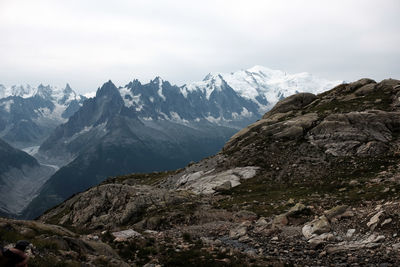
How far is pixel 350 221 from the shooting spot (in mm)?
23156

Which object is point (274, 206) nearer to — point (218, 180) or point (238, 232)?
point (238, 232)

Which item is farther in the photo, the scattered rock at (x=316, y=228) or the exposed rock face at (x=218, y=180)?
the exposed rock face at (x=218, y=180)

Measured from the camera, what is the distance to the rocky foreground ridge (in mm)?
19875

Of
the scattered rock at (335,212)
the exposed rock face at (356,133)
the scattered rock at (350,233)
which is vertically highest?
the exposed rock face at (356,133)

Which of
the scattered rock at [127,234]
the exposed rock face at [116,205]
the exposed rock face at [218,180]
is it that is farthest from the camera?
the exposed rock face at [218,180]

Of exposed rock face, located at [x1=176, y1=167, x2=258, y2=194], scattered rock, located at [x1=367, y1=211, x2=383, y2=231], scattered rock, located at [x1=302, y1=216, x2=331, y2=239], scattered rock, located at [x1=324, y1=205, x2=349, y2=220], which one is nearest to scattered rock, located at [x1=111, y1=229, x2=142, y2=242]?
scattered rock, located at [x1=302, y1=216, x2=331, y2=239]

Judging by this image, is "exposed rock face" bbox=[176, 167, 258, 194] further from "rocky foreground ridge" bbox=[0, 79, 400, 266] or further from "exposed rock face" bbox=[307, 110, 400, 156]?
"exposed rock face" bbox=[307, 110, 400, 156]

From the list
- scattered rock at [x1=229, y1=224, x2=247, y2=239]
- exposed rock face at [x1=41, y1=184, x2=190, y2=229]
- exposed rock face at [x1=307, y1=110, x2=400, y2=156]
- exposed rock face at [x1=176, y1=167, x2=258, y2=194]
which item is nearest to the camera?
scattered rock at [x1=229, y1=224, x2=247, y2=239]

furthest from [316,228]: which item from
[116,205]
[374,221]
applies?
[116,205]

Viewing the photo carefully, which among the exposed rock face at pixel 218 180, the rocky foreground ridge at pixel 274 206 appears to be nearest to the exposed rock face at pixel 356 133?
the rocky foreground ridge at pixel 274 206

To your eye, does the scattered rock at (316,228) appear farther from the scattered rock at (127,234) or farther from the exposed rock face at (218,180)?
the exposed rock face at (218,180)

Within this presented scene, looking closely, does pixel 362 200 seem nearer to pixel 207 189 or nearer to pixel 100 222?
pixel 207 189

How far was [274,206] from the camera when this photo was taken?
33.8 metres

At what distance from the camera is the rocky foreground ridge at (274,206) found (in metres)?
19.9
